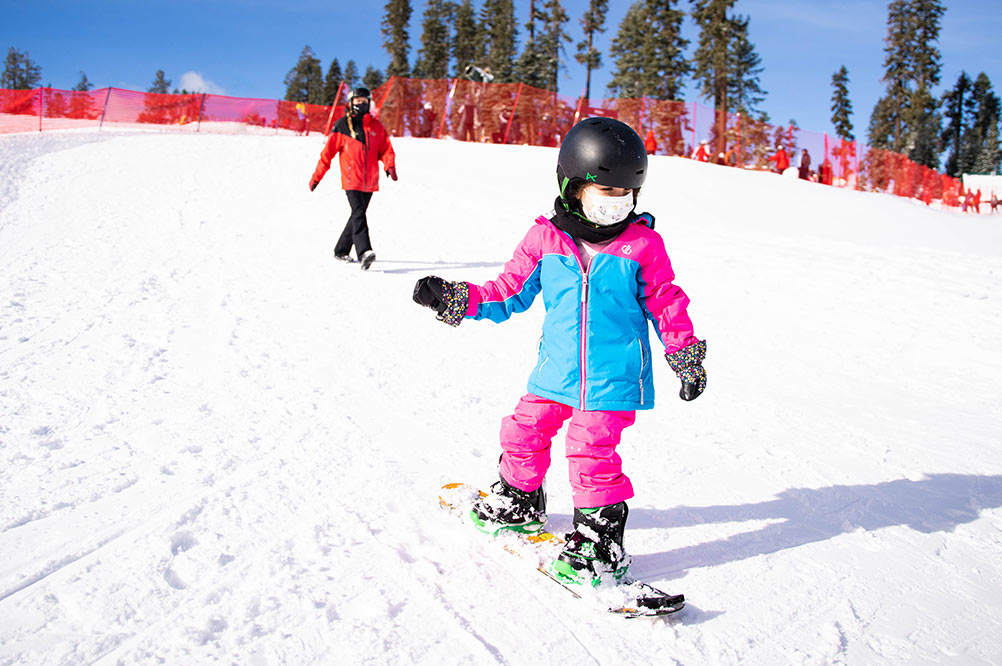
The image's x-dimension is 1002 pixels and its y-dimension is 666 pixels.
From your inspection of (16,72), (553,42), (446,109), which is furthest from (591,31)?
(16,72)

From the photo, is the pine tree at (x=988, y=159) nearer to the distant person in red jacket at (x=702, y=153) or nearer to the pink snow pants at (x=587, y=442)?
the distant person in red jacket at (x=702, y=153)

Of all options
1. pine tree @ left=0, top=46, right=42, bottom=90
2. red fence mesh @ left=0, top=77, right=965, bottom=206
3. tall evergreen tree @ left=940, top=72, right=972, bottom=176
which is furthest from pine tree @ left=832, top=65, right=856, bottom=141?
pine tree @ left=0, top=46, right=42, bottom=90

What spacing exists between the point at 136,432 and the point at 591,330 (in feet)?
7.57

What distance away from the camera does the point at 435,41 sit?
2275 inches

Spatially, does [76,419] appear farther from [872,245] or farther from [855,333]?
[872,245]

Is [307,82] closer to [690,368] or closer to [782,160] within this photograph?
[782,160]

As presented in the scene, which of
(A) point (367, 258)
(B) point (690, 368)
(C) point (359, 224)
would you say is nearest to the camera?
(B) point (690, 368)

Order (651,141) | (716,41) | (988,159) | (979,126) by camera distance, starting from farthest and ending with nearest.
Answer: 1. (979,126)
2. (988,159)
3. (716,41)
4. (651,141)

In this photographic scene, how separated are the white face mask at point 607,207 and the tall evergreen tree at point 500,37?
48.9 m

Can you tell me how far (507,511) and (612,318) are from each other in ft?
2.81

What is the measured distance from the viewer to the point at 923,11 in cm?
4688

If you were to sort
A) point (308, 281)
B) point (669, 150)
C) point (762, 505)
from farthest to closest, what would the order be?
point (669, 150), point (308, 281), point (762, 505)

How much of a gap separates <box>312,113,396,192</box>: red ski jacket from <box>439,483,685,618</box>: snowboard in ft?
16.6

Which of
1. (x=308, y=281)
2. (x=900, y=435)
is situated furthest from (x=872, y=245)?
(x=308, y=281)
